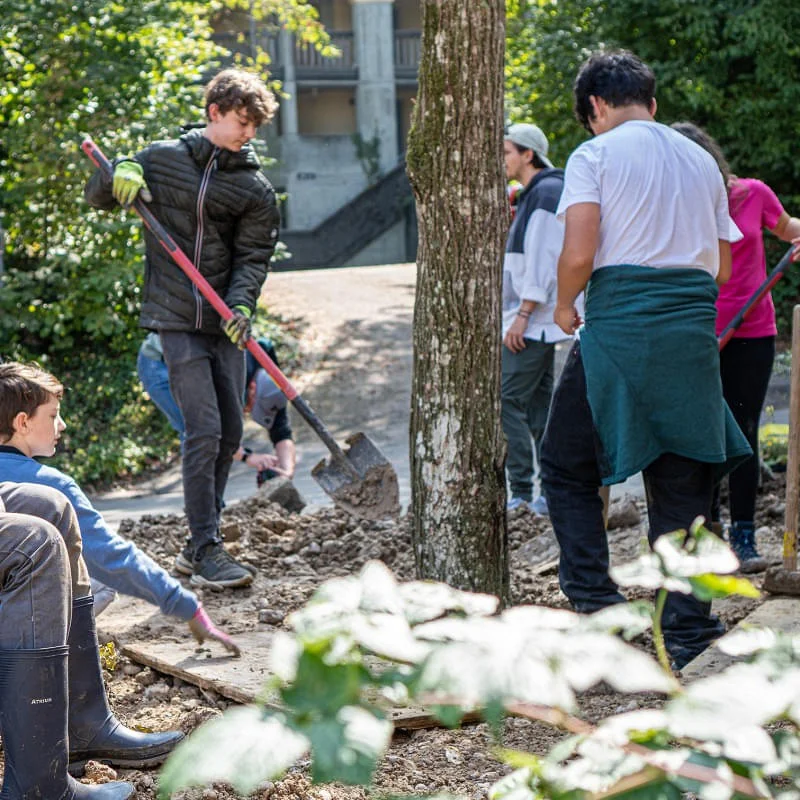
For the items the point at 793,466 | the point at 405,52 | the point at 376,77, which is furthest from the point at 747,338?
the point at 405,52

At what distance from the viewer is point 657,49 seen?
13.9m

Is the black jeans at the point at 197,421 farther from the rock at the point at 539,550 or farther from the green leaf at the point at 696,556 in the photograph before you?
the green leaf at the point at 696,556

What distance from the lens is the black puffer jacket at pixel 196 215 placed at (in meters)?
5.11

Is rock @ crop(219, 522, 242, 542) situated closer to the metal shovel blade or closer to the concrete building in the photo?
the metal shovel blade

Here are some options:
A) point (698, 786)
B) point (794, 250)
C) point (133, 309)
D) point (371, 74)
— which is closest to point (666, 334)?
point (794, 250)

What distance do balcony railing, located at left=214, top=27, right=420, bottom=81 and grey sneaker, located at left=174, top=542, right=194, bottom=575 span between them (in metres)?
26.7

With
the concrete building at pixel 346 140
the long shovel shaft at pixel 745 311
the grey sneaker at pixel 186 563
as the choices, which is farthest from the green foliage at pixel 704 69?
the concrete building at pixel 346 140

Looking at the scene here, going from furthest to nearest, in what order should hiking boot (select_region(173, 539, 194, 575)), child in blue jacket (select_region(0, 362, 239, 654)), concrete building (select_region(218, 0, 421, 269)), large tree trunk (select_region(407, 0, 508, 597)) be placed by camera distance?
concrete building (select_region(218, 0, 421, 269)) → hiking boot (select_region(173, 539, 194, 575)) → large tree trunk (select_region(407, 0, 508, 597)) → child in blue jacket (select_region(0, 362, 239, 654))

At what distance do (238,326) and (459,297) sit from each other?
139 centimetres

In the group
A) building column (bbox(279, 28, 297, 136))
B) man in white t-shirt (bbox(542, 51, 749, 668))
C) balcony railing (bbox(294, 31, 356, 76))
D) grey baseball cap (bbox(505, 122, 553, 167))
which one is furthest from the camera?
balcony railing (bbox(294, 31, 356, 76))

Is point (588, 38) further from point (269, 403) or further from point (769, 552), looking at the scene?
point (769, 552)

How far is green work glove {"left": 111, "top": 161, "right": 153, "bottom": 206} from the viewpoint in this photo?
194 inches

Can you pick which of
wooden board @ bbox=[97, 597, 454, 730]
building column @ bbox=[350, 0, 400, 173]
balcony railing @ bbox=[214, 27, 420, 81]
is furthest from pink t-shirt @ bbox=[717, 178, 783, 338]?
balcony railing @ bbox=[214, 27, 420, 81]

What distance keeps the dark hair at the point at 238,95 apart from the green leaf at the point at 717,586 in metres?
4.04
